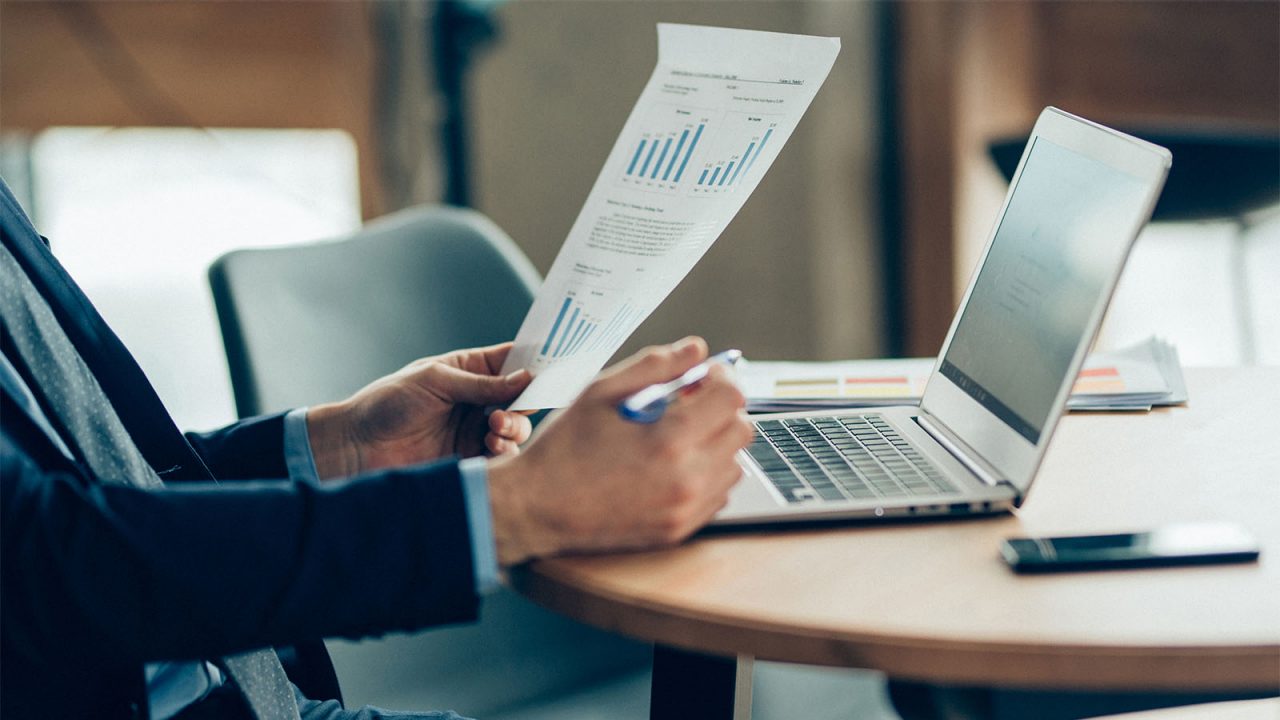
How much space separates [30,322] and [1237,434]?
891mm

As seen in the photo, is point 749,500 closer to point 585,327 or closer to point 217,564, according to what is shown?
point 585,327

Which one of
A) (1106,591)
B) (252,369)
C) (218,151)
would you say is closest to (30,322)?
(252,369)

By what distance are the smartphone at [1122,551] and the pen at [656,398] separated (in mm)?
202

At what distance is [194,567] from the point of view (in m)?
0.62

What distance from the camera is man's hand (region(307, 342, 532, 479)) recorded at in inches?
36.8

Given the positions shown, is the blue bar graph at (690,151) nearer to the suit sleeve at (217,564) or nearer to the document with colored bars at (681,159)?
the document with colored bars at (681,159)

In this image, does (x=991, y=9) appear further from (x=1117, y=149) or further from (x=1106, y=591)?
(x=1106, y=591)

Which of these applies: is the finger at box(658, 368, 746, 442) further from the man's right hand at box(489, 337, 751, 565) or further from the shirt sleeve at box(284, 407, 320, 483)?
the shirt sleeve at box(284, 407, 320, 483)

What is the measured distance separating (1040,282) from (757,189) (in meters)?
1.92

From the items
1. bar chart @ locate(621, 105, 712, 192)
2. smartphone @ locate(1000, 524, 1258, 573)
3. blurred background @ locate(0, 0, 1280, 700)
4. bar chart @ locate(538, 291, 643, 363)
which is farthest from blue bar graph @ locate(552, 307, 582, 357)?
blurred background @ locate(0, 0, 1280, 700)

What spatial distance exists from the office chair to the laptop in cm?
46

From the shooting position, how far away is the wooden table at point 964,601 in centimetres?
55

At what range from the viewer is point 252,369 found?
118 cm

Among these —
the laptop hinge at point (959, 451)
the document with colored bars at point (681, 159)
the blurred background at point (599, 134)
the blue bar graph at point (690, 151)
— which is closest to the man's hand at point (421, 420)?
the document with colored bars at point (681, 159)
